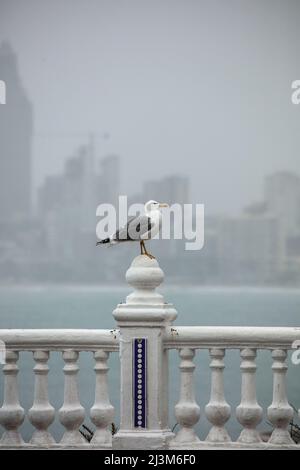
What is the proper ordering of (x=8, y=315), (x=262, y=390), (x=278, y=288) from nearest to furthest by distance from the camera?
(x=262, y=390)
(x=8, y=315)
(x=278, y=288)

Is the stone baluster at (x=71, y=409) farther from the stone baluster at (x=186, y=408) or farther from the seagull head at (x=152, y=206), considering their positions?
the seagull head at (x=152, y=206)

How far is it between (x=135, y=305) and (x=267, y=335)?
0.93 meters

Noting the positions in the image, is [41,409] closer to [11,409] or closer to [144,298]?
[11,409]

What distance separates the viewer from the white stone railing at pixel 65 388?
29.1 feet

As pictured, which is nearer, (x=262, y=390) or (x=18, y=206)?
(x=262, y=390)

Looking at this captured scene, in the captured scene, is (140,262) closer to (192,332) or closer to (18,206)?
(192,332)

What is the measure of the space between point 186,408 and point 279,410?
0.64m

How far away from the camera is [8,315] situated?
56156mm

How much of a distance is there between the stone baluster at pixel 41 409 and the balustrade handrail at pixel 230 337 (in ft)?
2.97

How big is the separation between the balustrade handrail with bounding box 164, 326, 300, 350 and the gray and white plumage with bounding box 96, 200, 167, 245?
26.5 inches

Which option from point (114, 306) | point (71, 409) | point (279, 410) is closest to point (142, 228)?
point (71, 409)

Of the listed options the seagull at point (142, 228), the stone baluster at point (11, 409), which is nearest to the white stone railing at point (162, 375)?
the seagull at point (142, 228)
